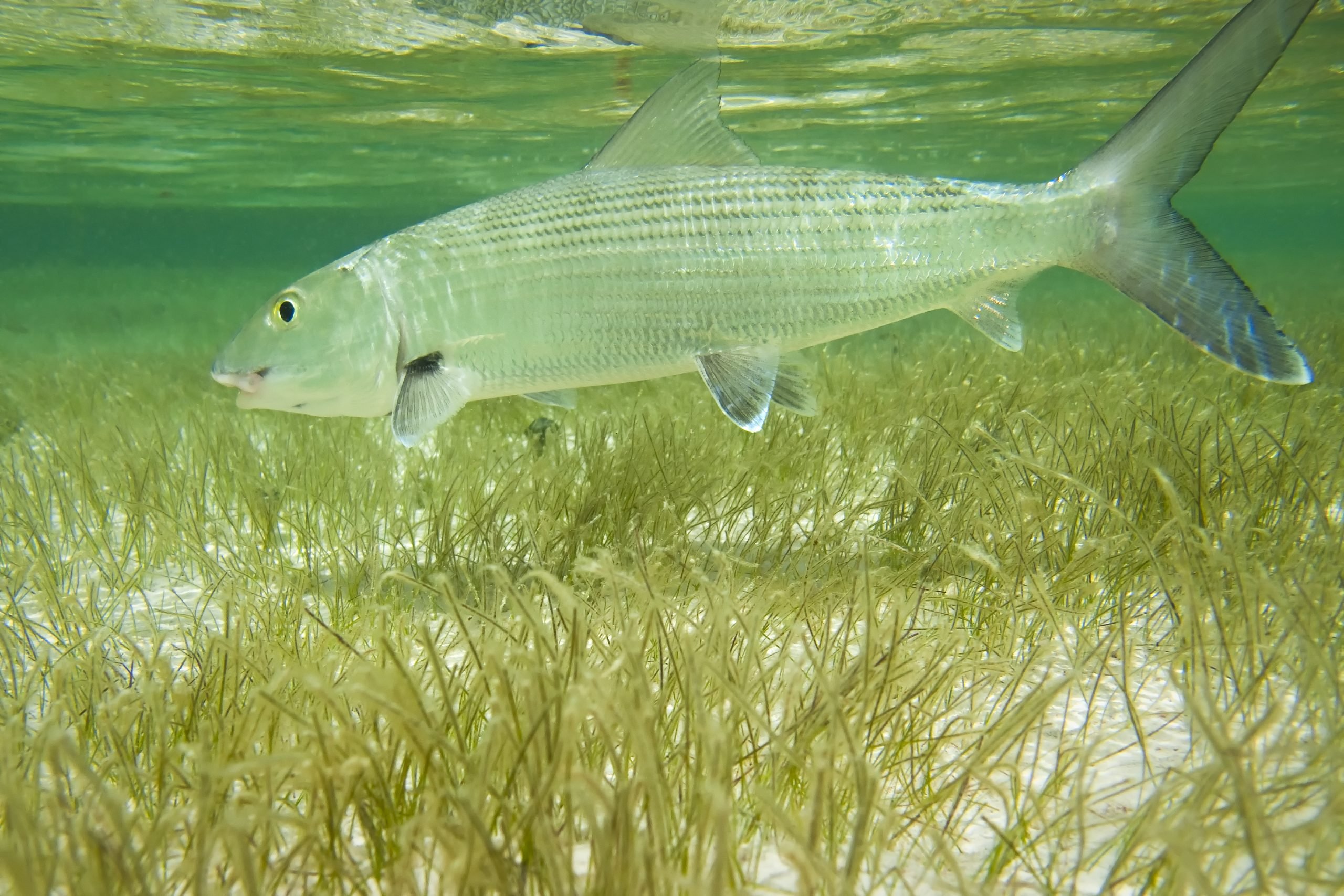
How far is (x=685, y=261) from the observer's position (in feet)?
12.1

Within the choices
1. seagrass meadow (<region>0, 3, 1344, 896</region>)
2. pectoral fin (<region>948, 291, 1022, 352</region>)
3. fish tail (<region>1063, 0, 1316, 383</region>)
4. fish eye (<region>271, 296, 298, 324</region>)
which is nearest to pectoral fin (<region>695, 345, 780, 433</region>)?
seagrass meadow (<region>0, 3, 1344, 896</region>)

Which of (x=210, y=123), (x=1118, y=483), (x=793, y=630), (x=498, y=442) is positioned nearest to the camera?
(x=793, y=630)

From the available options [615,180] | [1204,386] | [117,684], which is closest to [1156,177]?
[615,180]

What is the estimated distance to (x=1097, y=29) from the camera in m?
15.9

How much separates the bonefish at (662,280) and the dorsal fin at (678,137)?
43 millimetres

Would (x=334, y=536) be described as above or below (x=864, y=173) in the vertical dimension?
below

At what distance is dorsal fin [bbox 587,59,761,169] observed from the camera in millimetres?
3873

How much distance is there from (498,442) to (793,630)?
5031mm

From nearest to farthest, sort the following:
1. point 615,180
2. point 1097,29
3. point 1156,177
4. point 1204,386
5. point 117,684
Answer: point 117,684
point 1156,177
point 615,180
point 1204,386
point 1097,29

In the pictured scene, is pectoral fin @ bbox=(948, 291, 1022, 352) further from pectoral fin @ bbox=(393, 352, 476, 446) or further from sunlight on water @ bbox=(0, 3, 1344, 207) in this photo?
sunlight on water @ bbox=(0, 3, 1344, 207)

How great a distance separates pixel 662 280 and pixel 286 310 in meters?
1.63

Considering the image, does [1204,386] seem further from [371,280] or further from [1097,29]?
[1097,29]

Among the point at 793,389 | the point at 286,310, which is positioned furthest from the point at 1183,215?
the point at 286,310

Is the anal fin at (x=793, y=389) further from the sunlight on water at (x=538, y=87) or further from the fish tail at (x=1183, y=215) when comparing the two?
the sunlight on water at (x=538, y=87)
